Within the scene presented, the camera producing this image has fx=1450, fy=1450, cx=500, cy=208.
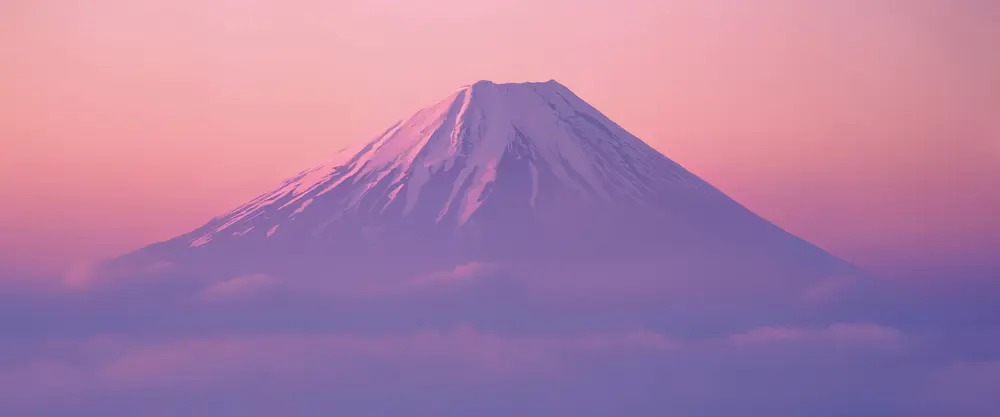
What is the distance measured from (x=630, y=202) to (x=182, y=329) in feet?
186

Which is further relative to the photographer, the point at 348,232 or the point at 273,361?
the point at 273,361

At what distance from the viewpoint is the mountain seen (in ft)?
405

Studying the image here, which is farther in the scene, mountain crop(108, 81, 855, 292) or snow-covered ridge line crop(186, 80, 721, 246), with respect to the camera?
mountain crop(108, 81, 855, 292)

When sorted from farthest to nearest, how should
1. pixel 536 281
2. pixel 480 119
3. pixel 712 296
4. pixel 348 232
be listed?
pixel 712 296
pixel 536 281
pixel 348 232
pixel 480 119

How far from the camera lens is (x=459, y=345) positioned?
154500 millimetres

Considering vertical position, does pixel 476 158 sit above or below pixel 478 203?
above

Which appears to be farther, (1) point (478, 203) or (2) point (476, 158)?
(1) point (478, 203)

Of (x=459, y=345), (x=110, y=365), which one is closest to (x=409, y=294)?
(x=459, y=345)

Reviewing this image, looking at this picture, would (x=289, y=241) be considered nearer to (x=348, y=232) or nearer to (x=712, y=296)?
(x=348, y=232)

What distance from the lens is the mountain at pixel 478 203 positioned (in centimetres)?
12331

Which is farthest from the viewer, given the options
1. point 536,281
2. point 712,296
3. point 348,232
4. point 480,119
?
point 712,296

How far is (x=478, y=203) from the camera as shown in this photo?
127688 millimetres

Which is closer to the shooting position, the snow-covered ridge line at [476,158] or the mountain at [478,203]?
the snow-covered ridge line at [476,158]

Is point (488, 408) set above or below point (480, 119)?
below
